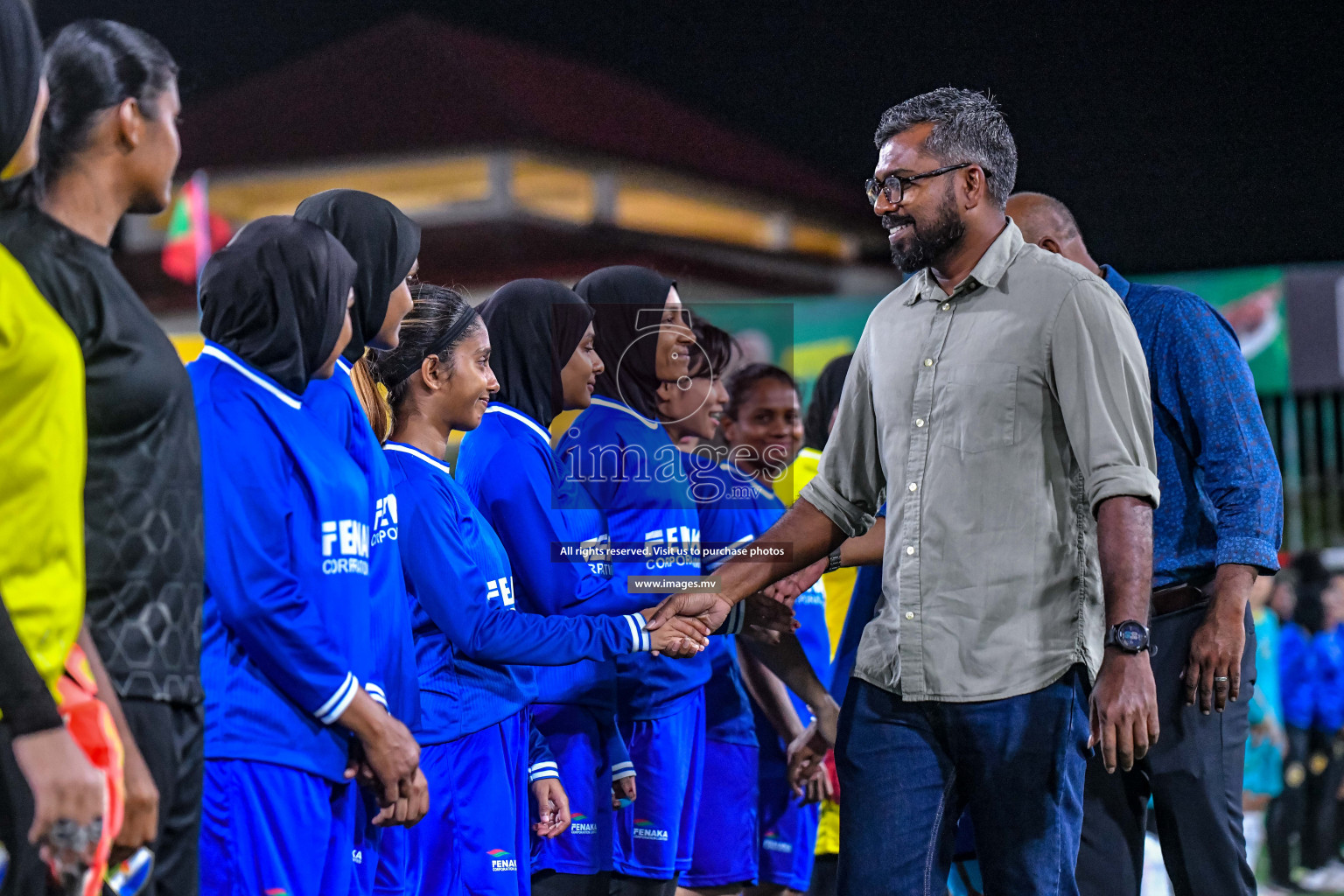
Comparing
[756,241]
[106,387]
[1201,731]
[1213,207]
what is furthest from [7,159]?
[756,241]

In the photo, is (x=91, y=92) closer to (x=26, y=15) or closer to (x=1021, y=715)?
(x=26, y=15)

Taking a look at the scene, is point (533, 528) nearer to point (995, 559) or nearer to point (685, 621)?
point (685, 621)

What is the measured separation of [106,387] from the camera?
1.48m

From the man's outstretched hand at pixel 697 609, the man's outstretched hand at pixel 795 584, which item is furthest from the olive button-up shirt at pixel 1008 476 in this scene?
the man's outstretched hand at pixel 795 584

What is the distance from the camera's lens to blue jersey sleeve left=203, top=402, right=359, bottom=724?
1.81 meters

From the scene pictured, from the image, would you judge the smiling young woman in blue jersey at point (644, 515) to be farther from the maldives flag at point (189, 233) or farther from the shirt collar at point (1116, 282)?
the maldives flag at point (189, 233)

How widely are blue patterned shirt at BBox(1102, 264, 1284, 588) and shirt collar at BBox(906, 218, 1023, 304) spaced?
0.43 m

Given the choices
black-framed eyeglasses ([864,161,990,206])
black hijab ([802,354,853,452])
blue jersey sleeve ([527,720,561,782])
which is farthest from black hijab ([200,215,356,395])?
black hijab ([802,354,853,452])

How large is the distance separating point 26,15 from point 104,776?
2.70 ft

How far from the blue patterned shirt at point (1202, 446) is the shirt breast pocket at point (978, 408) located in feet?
1.99

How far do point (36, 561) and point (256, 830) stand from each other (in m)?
0.63

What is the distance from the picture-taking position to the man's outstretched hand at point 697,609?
8.49 ft

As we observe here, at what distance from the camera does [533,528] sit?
2809mm

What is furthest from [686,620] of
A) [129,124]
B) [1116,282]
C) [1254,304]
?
[1254,304]
